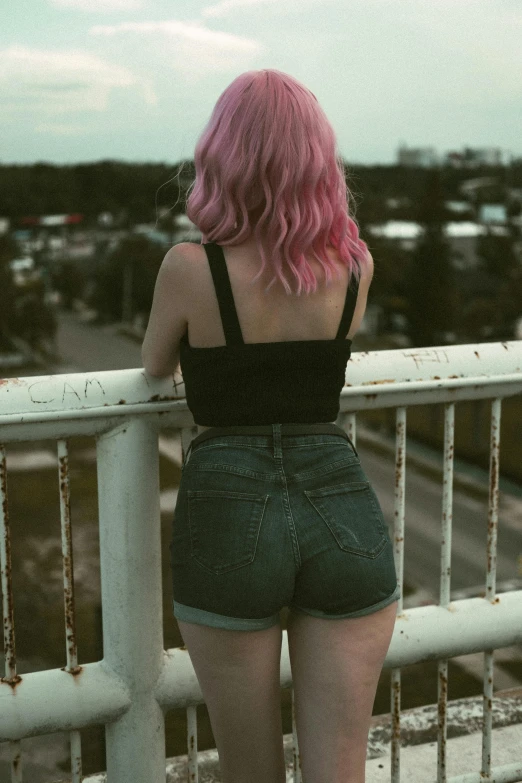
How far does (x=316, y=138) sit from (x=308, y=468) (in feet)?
1.90

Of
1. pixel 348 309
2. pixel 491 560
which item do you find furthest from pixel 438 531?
pixel 348 309

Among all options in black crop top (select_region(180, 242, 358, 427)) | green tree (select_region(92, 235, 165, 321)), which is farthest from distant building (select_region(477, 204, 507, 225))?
black crop top (select_region(180, 242, 358, 427))

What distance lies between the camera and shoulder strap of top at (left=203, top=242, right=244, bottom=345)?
1.54 metres

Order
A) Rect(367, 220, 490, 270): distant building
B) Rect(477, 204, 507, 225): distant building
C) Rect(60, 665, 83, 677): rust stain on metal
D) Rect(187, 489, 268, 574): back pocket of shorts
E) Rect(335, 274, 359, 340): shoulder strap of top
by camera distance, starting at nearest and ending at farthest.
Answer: Rect(187, 489, 268, 574): back pocket of shorts → Rect(335, 274, 359, 340): shoulder strap of top → Rect(60, 665, 83, 677): rust stain on metal → Rect(367, 220, 490, 270): distant building → Rect(477, 204, 507, 225): distant building

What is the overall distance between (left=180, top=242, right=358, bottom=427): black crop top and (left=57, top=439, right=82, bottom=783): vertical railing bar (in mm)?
418

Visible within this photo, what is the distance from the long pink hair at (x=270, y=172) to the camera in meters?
1.55

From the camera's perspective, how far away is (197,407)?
5.30 feet

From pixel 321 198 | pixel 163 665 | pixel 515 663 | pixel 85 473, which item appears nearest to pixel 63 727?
pixel 163 665

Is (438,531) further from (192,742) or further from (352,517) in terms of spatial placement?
(352,517)

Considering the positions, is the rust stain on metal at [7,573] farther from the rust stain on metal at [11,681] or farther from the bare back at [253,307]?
the bare back at [253,307]

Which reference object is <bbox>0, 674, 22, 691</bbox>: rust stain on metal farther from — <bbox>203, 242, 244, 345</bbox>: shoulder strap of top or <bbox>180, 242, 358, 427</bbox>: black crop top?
<bbox>203, 242, 244, 345</bbox>: shoulder strap of top

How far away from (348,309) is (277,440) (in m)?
0.28

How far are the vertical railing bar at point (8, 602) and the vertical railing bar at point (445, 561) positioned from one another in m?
0.97

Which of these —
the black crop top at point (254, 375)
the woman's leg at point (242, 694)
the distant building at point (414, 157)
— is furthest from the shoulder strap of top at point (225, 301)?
the distant building at point (414, 157)
